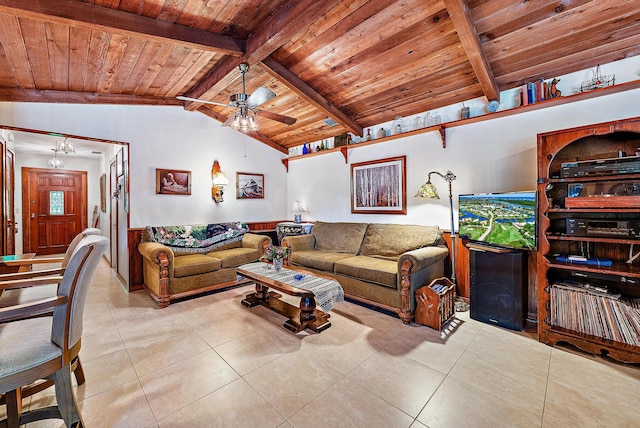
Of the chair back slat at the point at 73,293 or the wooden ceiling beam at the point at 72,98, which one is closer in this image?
the chair back slat at the point at 73,293

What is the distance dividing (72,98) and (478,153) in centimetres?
513

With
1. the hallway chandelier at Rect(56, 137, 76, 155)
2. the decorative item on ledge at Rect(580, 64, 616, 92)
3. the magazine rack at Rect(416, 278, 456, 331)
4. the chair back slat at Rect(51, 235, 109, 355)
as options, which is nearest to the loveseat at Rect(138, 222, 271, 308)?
the chair back slat at Rect(51, 235, 109, 355)

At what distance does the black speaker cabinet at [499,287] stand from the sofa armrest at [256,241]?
115 inches

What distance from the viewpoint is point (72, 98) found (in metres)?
3.54

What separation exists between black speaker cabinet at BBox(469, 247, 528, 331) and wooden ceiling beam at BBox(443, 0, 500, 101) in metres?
1.69

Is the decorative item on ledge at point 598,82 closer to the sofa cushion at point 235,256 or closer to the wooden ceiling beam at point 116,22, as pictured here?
the wooden ceiling beam at point 116,22

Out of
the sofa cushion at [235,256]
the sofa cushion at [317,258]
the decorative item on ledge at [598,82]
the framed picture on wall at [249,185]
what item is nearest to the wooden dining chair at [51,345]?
the sofa cushion at [235,256]

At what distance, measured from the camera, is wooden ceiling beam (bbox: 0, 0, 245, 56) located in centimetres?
198

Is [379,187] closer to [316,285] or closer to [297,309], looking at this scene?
[316,285]

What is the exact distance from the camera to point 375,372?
2.05 m

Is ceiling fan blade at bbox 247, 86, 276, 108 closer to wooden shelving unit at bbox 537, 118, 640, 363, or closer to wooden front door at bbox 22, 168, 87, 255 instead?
wooden shelving unit at bbox 537, 118, 640, 363

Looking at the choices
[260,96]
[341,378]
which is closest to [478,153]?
[260,96]

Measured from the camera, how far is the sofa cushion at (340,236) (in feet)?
13.9

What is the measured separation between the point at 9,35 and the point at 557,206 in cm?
495
